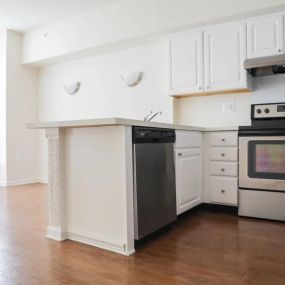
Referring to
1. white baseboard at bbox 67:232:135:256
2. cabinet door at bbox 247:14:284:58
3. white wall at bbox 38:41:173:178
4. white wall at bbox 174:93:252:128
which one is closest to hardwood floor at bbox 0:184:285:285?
white baseboard at bbox 67:232:135:256

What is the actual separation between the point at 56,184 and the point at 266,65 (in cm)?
223

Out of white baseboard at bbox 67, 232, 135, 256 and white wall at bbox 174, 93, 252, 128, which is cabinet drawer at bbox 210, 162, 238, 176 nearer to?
white wall at bbox 174, 93, 252, 128

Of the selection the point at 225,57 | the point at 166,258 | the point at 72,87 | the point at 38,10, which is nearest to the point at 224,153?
the point at 225,57

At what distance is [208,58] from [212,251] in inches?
86.4

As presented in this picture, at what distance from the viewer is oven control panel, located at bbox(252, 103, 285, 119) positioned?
306 cm

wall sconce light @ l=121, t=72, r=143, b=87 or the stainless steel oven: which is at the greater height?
wall sconce light @ l=121, t=72, r=143, b=87

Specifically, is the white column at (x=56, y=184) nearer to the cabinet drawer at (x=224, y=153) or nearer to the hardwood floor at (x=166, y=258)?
the hardwood floor at (x=166, y=258)

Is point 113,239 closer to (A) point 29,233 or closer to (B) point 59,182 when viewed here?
(B) point 59,182

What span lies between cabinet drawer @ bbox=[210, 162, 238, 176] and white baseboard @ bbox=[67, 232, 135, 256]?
1.51 m

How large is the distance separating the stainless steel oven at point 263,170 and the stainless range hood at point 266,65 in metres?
0.40

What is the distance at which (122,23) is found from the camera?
398cm

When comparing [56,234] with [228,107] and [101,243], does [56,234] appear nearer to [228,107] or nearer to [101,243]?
[101,243]

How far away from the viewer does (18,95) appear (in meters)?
5.25

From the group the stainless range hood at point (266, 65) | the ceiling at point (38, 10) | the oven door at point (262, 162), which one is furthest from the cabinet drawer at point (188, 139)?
the ceiling at point (38, 10)
